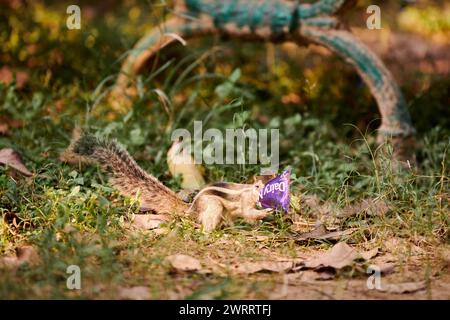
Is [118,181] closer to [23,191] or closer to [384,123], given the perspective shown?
[23,191]

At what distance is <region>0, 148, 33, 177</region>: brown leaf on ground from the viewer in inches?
143

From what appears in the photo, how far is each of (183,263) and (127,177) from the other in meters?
0.71

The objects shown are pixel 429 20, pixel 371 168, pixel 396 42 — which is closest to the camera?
pixel 371 168

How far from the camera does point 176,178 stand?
3.88 meters

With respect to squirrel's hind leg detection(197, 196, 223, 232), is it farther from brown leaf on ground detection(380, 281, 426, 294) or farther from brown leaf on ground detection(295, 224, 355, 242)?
brown leaf on ground detection(380, 281, 426, 294)

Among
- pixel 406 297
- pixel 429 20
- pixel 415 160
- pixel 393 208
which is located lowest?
pixel 406 297

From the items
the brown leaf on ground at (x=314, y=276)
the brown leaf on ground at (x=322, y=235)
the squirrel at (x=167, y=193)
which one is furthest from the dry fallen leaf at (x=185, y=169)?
the brown leaf on ground at (x=314, y=276)

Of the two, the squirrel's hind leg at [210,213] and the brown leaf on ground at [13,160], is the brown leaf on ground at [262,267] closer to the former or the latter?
the squirrel's hind leg at [210,213]

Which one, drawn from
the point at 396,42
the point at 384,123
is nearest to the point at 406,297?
the point at 384,123

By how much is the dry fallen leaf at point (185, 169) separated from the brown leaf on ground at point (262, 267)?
879mm

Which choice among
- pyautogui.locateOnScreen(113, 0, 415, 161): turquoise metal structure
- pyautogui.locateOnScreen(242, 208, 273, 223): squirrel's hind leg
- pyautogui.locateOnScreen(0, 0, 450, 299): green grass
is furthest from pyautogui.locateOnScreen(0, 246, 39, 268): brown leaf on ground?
pyautogui.locateOnScreen(113, 0, 415, 161): turquoise metal structure

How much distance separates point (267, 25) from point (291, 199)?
1406 mm

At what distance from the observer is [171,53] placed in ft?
18.7

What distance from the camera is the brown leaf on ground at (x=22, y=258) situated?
9.33 feet
